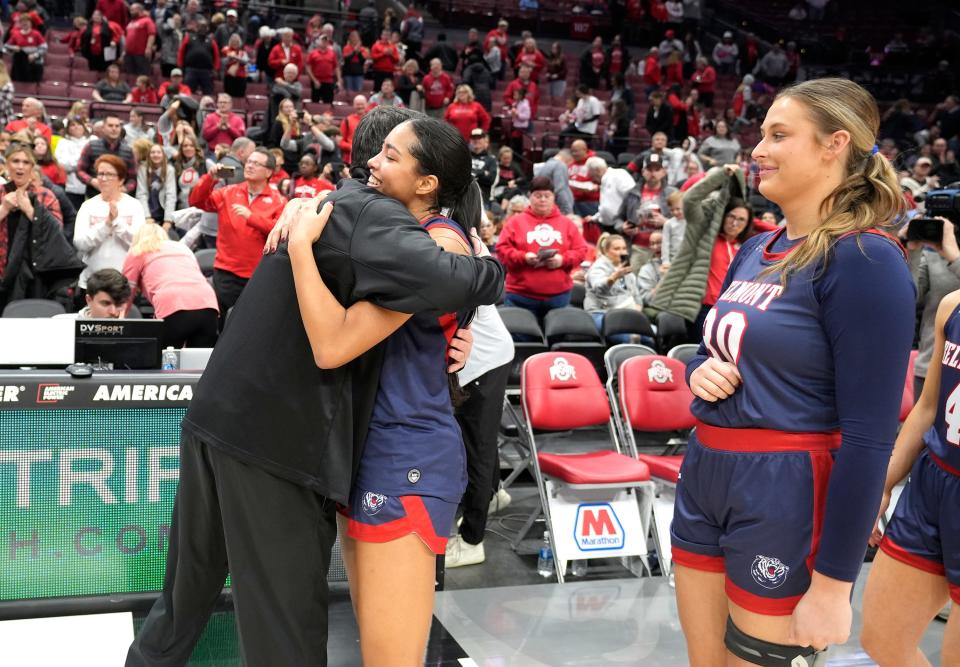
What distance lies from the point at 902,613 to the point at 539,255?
4.81 meters

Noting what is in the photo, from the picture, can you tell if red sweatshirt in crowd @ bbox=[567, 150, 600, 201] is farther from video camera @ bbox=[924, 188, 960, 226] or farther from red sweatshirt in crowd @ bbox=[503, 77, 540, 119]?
video camera @ bbox=[924, 188, 960, 226]

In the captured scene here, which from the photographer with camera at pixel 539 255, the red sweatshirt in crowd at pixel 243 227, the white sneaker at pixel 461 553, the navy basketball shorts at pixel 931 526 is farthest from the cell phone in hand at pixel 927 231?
the red sweatshirt in crowd at pixel 243 227

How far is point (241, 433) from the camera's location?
2096 mm

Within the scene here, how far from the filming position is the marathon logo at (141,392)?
350 cm

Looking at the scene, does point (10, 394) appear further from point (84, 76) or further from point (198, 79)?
point (84, 76)

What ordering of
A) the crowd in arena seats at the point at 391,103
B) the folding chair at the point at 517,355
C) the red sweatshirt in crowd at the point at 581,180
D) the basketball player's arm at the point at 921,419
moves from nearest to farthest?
1. the basketball player's arm at the point at 921,419
2. the folding chair at the point at 517,355
3. the crowd in arena seats at the point at 391,103
4. the red sweatshirt in crowd at the point at 581,180

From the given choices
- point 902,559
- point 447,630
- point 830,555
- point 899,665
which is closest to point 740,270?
point 830,555

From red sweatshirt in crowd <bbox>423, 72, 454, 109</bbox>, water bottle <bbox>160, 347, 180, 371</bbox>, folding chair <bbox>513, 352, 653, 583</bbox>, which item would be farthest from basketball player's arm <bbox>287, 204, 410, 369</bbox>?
red sweatshirt in crowd <bbox>423, 72, 454, 109</bbox>

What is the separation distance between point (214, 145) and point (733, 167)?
6.93 meters

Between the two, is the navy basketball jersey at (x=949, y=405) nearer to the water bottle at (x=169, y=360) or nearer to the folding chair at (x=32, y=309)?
the water bottle at (x=169, y=360)

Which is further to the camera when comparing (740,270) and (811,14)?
(811,14)

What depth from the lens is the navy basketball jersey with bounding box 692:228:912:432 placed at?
1.85 meters

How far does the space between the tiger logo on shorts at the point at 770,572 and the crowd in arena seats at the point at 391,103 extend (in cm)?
448

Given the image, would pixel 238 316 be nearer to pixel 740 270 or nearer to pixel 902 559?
pixel 740 270
